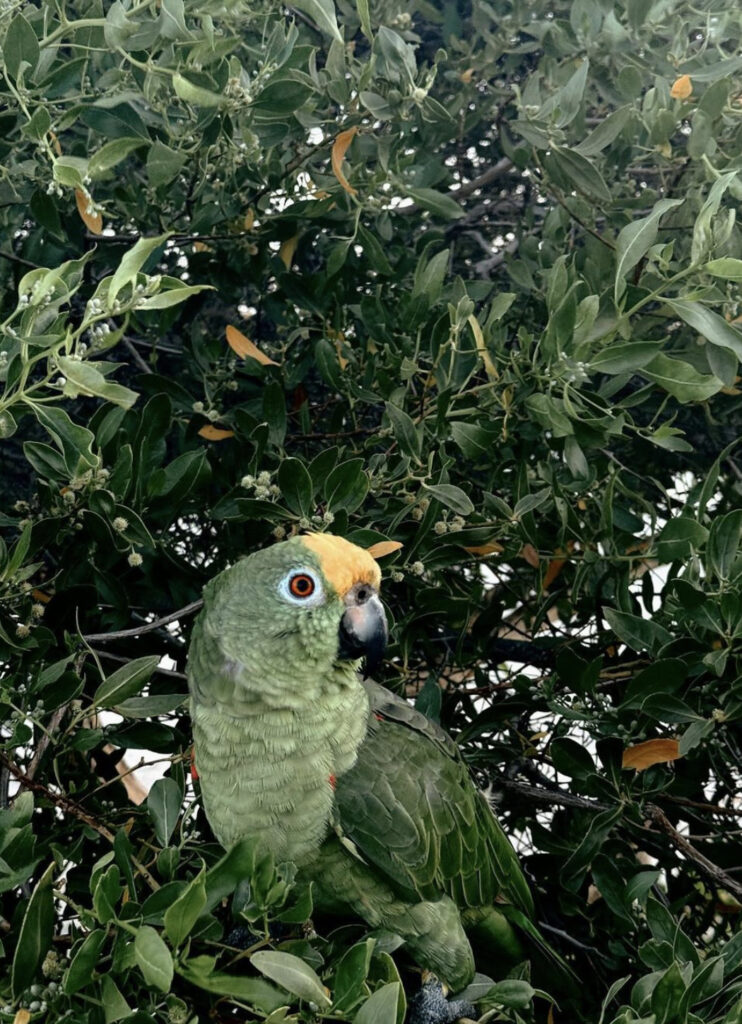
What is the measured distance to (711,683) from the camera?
52.2 inches

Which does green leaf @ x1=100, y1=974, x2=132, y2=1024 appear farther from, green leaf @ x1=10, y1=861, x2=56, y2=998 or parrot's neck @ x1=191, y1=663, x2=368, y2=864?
parrot's neck @ x1=191, y1=663, x2=368, y2=864

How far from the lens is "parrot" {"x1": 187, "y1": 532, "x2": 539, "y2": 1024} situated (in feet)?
4.43

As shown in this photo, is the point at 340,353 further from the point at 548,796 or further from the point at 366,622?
the point at 548,796

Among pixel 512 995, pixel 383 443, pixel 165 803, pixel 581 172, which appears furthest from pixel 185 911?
pixel 581 172

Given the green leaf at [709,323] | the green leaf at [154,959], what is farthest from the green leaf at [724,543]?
the green leaf at [154,959]

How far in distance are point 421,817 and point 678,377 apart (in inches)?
30.8

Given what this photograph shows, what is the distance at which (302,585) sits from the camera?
4.45 ft

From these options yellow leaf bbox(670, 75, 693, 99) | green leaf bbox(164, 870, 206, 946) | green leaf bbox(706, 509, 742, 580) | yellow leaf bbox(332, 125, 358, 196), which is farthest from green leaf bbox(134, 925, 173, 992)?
yellow leaf bbox(670, 75, 693, 99)

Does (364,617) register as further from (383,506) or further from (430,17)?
(430,17)

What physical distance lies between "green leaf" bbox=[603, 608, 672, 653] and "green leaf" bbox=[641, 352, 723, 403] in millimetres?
329

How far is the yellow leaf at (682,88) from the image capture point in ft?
4.91

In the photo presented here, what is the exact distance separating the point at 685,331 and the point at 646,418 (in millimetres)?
272

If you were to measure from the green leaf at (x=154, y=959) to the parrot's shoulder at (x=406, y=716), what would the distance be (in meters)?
0.71

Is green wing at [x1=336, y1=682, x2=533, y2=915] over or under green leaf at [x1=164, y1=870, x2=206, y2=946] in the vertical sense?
under
